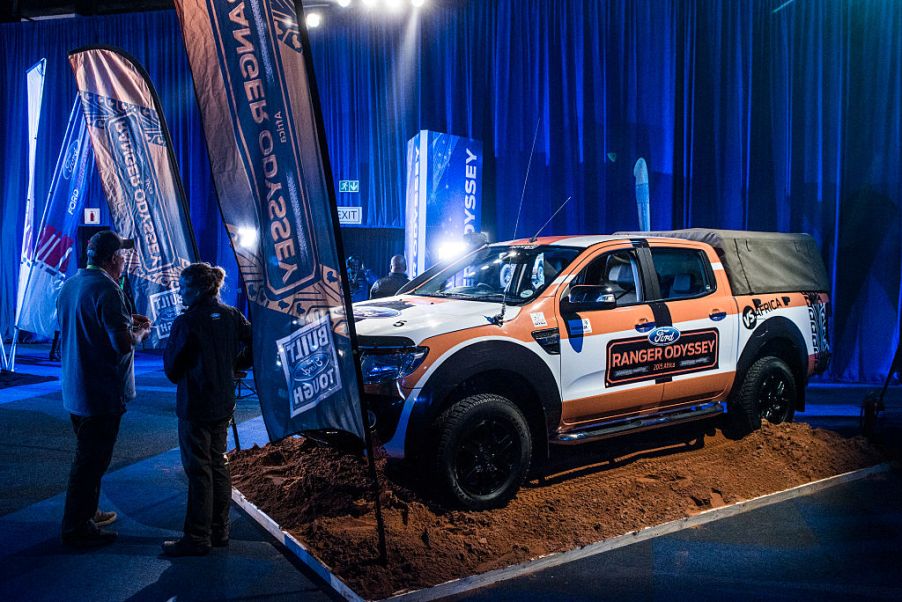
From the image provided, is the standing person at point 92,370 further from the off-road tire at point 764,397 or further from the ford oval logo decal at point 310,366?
the off-road tire at point 764,397

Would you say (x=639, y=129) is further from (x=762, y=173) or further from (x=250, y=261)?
(x=250, y=261)

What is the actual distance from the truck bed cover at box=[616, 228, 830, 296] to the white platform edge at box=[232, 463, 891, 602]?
1.68 meters

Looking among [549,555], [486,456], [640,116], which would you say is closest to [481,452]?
[486,456]

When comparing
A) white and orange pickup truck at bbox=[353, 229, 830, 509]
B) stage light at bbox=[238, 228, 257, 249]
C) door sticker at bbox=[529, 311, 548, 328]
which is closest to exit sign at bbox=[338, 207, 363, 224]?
white and orange pickup truck at bbox=[353, 229, 830, 509]

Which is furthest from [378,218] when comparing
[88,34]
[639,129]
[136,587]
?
[136,587]

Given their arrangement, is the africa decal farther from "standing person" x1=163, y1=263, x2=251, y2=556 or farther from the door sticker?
"standing person" x1=163, y1=263, x2=251, y2=556

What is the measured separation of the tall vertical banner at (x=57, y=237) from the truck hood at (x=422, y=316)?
5.38 metres

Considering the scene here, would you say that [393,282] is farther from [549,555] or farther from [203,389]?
[549,555]

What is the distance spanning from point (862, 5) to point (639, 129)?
3.50m

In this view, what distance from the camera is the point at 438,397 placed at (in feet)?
14.5

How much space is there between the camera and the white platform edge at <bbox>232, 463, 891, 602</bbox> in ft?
11.8

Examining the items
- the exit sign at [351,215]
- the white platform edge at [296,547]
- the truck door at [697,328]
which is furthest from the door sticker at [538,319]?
the exit sign at [351,215]

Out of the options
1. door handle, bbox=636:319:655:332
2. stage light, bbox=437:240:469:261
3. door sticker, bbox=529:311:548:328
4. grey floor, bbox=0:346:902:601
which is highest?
stage light, bbox=437:240:469:261

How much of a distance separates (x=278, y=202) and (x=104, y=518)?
8.44 feet
